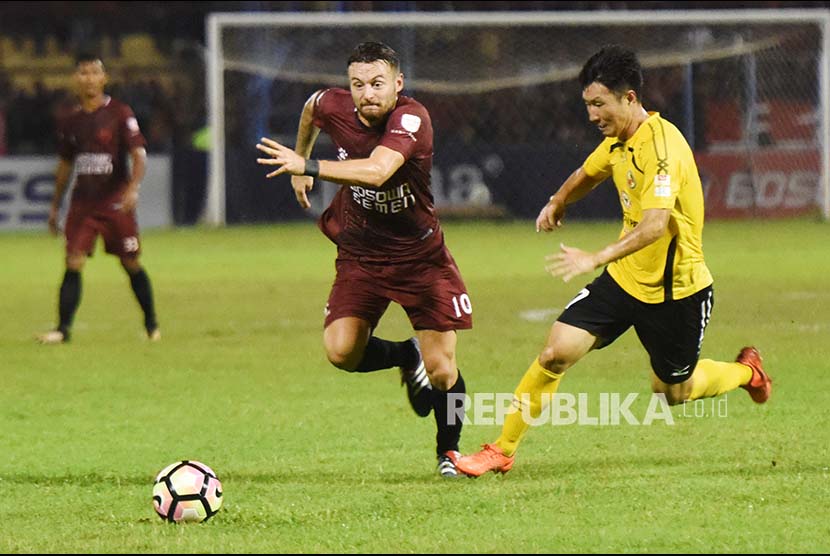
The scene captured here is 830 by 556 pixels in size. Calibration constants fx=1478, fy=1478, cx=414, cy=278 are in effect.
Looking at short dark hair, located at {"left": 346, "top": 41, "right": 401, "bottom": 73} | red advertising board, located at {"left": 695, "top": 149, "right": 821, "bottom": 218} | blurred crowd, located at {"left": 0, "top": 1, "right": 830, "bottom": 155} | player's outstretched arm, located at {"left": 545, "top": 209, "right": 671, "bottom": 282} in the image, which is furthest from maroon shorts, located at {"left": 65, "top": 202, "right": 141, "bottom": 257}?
red advertising board, located at {"left": 695, "top": 149, "right": 821, "bottom": 218}

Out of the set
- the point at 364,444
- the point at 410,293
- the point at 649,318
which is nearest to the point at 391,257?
the point at 410,293

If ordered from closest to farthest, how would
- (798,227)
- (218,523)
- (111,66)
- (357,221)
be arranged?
(218,523)
(357,221)
(798,227)
(111,66)

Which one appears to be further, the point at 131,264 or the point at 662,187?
the point at 131,264

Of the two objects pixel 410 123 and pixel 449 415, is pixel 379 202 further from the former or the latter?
pixel 449 415

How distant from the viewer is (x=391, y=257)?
23.6 ft

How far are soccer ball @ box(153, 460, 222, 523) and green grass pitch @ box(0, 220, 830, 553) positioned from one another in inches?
2.4

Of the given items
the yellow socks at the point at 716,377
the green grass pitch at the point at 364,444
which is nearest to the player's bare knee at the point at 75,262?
the green grass pitch at the point at 364,444

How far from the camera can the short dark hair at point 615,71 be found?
6.43 meters

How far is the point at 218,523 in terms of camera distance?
567 cm

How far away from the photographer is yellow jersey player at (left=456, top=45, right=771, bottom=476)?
6.44 meters

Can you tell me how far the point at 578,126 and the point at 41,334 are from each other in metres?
13.9

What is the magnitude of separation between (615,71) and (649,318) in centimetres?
117

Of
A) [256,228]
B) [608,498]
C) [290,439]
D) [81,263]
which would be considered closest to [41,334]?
[81,263]

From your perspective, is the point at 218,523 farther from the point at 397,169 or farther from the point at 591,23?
the point at 591,23
